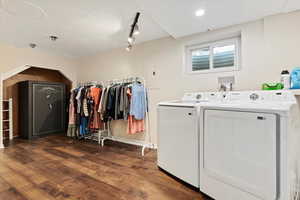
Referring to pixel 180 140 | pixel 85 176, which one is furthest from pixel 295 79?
pixel 85 176

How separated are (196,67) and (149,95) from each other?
3.21 ft

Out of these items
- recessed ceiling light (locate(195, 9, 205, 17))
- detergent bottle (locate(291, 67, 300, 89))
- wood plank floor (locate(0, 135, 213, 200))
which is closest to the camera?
wood plank floor (locate(0, 135, 213, 200))

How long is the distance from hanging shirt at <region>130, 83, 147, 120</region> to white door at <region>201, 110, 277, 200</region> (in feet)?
4.68

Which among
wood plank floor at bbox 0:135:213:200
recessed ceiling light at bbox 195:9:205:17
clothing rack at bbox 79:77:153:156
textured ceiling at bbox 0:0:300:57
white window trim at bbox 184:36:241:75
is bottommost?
wood plank floor at bbox 0:135:213:200

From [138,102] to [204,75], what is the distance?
3.83ft

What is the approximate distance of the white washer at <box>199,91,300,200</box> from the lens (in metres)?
1.06

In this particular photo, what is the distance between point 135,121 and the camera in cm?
281

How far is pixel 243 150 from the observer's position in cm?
120

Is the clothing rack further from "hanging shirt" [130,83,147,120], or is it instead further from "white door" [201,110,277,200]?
"white door" [201,110,277,200]

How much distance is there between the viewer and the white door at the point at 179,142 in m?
1.57

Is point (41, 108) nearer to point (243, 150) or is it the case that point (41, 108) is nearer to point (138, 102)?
point (138, 102)

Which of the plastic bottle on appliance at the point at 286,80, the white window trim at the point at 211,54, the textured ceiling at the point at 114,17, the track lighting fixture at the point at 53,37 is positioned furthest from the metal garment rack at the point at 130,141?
the plastic bottle on appliance at the point at 286,80

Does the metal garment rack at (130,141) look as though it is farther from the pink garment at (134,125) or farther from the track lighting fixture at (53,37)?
the track lighting fixture at (53,37)

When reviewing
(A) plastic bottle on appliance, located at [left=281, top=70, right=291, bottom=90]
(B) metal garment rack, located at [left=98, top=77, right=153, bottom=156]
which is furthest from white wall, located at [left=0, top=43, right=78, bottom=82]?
(A) plastic bottle on appliance, located at [left=281, top=70, right=291, bottom=90]
